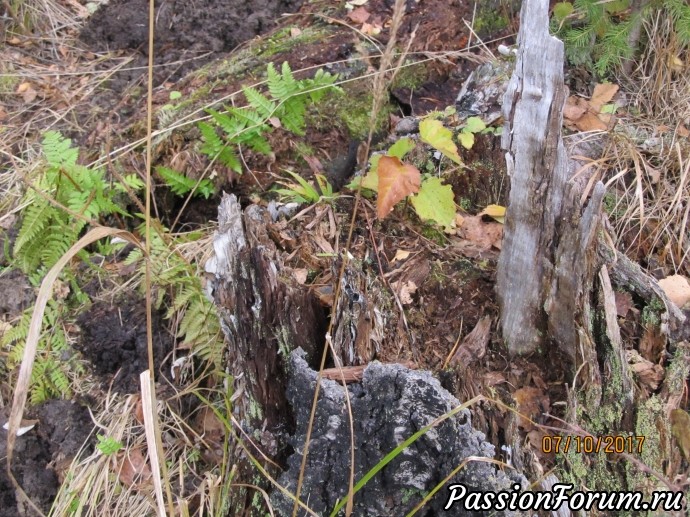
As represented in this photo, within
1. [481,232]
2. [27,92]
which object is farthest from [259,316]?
[27,92]

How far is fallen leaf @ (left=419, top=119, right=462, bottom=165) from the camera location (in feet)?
8.32

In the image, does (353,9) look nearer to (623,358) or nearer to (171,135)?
(171,135)

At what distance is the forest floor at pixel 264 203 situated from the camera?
86.7 inches

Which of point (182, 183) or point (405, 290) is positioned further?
point (182, 183)

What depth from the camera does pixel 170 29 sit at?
4.23 meters

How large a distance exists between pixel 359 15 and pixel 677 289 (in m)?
2.65

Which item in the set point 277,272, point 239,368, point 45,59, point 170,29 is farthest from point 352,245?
point 45,59

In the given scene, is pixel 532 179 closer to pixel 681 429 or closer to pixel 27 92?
pixel 681 429

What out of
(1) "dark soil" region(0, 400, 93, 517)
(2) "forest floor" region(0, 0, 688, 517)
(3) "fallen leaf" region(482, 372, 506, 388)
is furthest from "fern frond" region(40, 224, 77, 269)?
(3) "fallen leaf" region(482, 372, 506, 388)

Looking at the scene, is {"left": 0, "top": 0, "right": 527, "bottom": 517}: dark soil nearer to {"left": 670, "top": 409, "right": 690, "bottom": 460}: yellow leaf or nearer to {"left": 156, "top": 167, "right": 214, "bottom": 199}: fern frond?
{"left": 156, "top": 167, "right": 214, "bottom": 199}: fern frond

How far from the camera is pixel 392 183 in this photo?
2.30m

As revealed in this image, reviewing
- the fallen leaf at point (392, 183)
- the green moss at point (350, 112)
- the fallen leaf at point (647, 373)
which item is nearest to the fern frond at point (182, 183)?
the green moss at point (350, 112)

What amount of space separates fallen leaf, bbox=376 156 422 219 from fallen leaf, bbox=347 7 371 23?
75.5 inches

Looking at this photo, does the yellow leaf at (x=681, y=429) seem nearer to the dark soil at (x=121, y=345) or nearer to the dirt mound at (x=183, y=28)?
the dark soil at (x=121, y=345)
